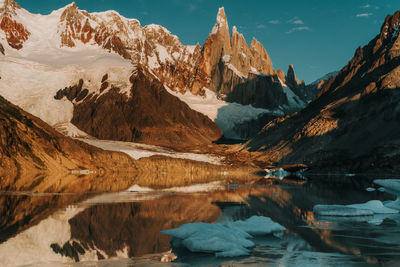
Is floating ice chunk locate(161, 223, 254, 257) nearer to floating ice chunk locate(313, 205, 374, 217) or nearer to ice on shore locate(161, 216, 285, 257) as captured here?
ice on shore locate(161, 216, 285, 257)

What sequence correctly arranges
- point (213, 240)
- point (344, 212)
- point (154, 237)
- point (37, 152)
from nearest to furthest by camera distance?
point (213, 240) < point (154, 237) < point (344, 212) < point (37, 152)

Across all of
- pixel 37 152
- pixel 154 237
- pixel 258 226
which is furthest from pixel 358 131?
pixel 154 237

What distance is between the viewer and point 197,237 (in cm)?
1717

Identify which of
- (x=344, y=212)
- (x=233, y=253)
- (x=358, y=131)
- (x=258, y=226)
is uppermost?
(x=358, y=131)

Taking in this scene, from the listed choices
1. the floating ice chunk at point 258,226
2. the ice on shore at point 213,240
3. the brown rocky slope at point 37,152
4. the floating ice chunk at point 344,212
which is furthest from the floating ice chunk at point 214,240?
the brown rocky slope at point 37,152

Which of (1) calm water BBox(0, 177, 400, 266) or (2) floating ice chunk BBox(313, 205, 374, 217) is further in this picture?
(2) floating ice chunk BBox(313, 205, 374, 217)

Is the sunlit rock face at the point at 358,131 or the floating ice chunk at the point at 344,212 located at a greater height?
the sunlit rock face at the point at 358,131

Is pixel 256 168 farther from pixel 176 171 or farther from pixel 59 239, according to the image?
pixel 59 239

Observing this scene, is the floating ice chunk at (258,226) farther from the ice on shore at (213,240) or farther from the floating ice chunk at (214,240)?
the floating ice chunk at (214,240)

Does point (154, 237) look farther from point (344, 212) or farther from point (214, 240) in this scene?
point (344, 212)

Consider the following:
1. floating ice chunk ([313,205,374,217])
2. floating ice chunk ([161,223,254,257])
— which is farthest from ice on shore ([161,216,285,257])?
floating ice chunk ([313,205,374,217])

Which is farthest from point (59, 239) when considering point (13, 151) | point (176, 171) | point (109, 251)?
point (176, 171)

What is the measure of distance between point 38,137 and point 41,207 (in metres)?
84.1

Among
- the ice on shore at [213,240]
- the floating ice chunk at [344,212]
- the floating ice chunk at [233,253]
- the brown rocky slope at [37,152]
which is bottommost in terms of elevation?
the floating ice chunk at [233,253]
